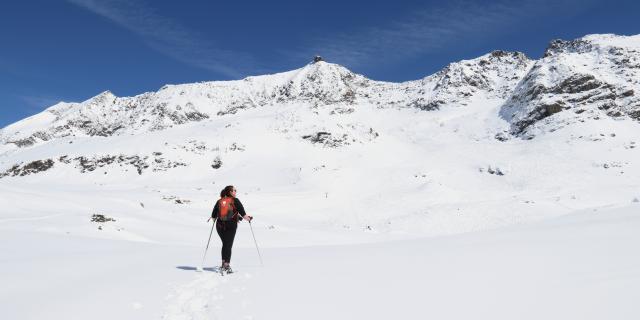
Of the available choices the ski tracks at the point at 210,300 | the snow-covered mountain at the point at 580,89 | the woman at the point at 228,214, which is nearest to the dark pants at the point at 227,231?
the woman at the point at 228,214

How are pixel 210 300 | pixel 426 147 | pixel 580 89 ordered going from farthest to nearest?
pixel 580 89 → pixel 426 147 → pixel 210 300

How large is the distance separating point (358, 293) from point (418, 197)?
113 feet

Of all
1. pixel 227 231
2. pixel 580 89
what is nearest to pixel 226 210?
pixel 227 231

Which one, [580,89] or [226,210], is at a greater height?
[580,89]

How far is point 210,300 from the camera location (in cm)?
652

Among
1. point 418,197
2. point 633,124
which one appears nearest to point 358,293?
point 418,197

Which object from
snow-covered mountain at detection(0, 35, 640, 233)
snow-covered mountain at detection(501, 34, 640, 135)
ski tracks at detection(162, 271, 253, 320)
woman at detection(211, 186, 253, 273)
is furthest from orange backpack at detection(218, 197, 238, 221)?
snow-covered mountain at detection(501, 34, 640, 135)

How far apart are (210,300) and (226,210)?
333cm

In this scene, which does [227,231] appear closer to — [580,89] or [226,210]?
[226,210]

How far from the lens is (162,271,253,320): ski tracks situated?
5.73 metres

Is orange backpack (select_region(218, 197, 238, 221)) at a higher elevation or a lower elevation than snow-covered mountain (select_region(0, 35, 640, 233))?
lower

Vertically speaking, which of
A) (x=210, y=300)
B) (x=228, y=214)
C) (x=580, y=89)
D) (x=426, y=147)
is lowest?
(x=210, y=300)

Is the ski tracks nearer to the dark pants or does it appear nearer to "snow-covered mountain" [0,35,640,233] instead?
the dark pants

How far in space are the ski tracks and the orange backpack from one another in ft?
5.26
